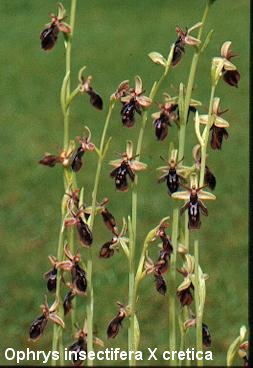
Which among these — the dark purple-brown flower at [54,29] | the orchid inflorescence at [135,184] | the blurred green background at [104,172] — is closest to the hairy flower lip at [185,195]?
the orchid inflorescence at [135,184]

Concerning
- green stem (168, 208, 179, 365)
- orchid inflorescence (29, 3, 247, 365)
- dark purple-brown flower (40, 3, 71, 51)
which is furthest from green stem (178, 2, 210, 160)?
dark purple-brown flower (40, 3, 71, 51)

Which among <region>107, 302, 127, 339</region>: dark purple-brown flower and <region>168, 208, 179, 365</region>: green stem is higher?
<region>168, 208, 179, 365</region>: green stem

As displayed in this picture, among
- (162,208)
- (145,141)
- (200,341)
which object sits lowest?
(200,341)

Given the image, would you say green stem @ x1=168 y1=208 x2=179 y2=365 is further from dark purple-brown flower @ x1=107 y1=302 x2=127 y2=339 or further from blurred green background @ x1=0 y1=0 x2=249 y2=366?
blurred green background @ x1=0 y1=0 x2=249 y2=366

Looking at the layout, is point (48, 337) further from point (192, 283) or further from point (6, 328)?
point (192, 283)

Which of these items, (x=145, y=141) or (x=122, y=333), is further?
(x=145, y=141)

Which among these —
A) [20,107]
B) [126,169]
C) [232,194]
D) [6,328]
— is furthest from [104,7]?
[126,169]

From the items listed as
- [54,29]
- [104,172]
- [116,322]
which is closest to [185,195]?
[116,322]

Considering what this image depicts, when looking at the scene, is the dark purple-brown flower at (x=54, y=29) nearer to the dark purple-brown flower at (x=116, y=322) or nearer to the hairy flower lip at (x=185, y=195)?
the hairy flower lip at (x=185, y=195)

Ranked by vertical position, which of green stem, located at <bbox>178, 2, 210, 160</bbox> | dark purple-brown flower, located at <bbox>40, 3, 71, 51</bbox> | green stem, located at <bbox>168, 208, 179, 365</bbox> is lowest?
green stem, located at <bbox>168, 208, 179, 365</bbox>

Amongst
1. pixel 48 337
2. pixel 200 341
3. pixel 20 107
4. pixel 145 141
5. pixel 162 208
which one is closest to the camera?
pixel 200 341
